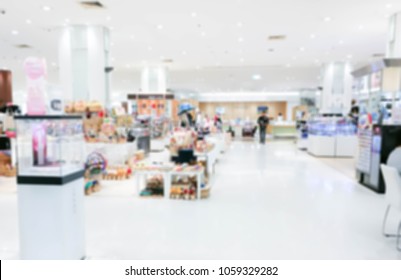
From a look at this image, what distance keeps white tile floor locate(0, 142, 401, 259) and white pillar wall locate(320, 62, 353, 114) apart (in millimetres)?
8777

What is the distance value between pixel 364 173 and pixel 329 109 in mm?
8810

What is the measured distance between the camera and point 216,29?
29.3 ft

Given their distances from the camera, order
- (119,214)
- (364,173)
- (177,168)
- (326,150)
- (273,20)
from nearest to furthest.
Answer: (119,214) < (177,168) < (364,173) < (273,20) < (326,150)

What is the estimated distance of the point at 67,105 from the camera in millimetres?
7582

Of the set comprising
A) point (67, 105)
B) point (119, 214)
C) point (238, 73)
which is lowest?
point (119, 214)

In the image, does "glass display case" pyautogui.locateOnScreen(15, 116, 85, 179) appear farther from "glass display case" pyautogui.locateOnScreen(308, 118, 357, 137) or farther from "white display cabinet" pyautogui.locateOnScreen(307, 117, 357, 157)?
"glass display case" pyautogui.locateOnScreen(308, 118, 357, 137)

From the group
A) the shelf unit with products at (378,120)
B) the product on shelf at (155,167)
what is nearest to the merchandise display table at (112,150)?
the product on shelf at (155,167)

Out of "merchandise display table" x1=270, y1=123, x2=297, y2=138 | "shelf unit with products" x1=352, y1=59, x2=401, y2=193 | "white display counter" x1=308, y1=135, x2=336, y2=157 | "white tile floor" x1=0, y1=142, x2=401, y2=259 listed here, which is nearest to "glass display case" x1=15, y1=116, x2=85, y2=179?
"white tile floor" x1=0, y1=142, x2=401, y2=259

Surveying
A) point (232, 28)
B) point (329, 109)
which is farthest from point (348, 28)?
point (329, 109)

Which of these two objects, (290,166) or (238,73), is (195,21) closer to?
(290,166)

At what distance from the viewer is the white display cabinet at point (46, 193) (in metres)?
2.60

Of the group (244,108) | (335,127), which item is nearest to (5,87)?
(335,127)

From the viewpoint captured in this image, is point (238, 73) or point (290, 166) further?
point (238, 73)

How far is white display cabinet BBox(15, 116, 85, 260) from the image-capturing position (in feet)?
8.52
